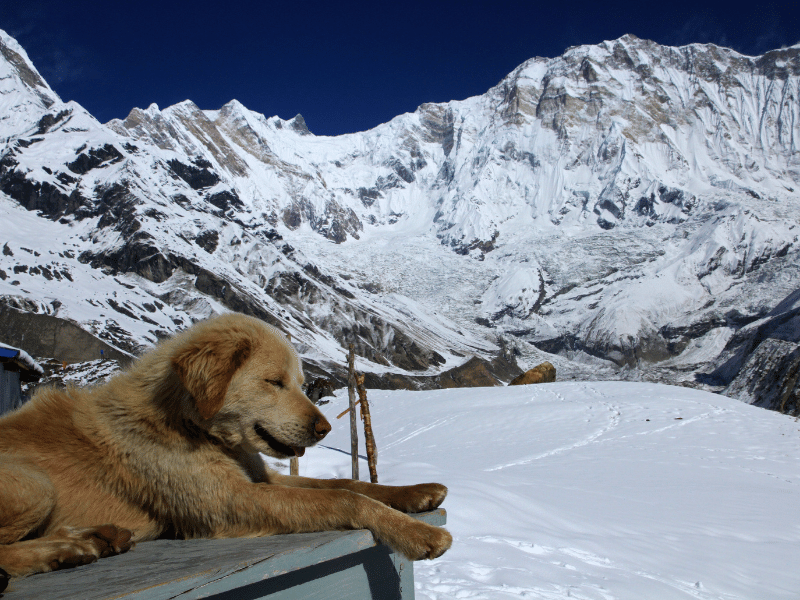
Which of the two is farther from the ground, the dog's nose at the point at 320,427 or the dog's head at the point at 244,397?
the dog's head at the point at 244,397

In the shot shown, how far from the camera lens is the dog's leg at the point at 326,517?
160cm

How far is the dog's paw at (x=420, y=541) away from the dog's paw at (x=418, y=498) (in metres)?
0.31

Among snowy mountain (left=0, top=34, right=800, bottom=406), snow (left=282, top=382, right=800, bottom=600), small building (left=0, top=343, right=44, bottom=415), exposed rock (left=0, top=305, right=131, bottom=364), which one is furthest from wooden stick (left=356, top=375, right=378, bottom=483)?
snowy mountain (left=0, top=34, right=800, bottom=406)

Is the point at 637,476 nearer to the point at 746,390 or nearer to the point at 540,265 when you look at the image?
the point at 746,390

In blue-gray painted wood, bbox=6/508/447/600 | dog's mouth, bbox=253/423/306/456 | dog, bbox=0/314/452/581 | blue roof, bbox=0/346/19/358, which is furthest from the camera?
blue roof, bbox=0/346/19/358

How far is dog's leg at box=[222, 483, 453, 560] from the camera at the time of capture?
1604 millimetres

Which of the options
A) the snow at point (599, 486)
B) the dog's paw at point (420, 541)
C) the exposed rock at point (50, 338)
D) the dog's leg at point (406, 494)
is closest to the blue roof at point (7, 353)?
the snow at point (599, 486)

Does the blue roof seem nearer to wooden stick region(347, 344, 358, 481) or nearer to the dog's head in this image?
wooden stick region(347, 344, 358, 481)

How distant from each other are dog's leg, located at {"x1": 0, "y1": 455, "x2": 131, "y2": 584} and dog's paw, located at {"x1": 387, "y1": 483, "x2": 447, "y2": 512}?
2.88 feet

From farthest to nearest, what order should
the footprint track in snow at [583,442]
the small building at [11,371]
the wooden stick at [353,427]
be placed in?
1. the footprint track in snow at [583,442]
2. the wooden stick at [353,427]
3. the small building at [11,371]

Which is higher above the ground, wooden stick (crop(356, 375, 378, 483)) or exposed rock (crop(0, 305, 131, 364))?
exposed rock (crop(0, 305, 131, 364))

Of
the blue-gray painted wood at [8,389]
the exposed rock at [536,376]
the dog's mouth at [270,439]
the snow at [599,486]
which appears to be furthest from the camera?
the exposed rock at [536,376]

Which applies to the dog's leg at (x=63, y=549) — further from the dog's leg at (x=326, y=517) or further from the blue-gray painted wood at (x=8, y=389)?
the blue-gray painted wood at (x=8, y=389)

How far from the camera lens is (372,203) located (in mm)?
195500
